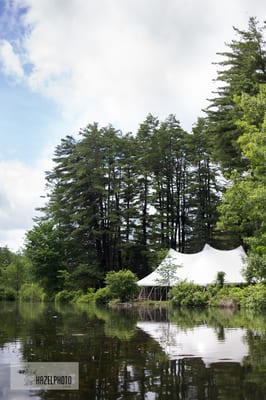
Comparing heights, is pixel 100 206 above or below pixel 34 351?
above

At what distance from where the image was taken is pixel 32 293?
49.3m

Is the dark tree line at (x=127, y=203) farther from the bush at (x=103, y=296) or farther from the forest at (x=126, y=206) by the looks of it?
the bush at (x=103, y=296)

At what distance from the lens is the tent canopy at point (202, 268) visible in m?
29.2

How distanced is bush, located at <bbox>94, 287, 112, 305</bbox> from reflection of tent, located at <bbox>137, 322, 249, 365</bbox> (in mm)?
20182

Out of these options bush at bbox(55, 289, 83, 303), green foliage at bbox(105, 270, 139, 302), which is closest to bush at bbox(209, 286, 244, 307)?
green foliage at bbox(105, 270, 139, 302)

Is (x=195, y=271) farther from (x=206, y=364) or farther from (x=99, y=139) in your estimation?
(x=206, y=364)

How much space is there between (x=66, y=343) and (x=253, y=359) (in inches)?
183

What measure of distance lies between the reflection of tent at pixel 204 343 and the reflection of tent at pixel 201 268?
15.6m

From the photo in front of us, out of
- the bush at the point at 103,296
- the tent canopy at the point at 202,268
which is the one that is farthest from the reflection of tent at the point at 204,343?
the bush at the point at 103,296

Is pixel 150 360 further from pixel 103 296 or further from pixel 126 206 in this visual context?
pixel 126 206

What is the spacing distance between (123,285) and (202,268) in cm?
626

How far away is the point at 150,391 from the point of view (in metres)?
5.92

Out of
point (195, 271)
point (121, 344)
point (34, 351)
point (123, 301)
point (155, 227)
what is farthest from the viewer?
point (155, 227)

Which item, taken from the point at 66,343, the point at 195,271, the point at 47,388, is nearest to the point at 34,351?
the point at 66,343
